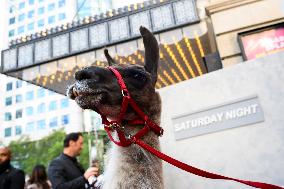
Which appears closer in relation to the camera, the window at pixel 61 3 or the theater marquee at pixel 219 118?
the theater marquee at pixel 219 118

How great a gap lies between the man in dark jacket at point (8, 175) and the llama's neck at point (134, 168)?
2.84 metres

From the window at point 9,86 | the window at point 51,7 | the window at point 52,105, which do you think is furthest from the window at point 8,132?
the window at point 51,7

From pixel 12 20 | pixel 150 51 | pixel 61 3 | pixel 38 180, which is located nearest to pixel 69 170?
pixel 38 180

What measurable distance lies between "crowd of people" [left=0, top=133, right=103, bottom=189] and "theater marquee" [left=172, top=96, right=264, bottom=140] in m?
2.05

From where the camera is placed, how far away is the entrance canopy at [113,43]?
13711 millimetres

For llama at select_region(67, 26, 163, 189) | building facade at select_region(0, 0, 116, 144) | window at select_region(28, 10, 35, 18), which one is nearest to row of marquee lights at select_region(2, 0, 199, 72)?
llama at select_region(67, 26, 163, 189)

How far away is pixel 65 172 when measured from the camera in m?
4.79

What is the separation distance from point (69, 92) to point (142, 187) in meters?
0.97

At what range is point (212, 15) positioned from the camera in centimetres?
961

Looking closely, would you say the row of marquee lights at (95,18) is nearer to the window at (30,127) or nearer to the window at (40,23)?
the window at (30,127)

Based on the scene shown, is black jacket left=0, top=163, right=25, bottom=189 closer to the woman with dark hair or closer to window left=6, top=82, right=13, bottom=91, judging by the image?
the woman with dark hair

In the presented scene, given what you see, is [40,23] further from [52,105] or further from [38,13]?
[52,105]

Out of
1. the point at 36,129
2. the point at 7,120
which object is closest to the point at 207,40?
the point at 36,129

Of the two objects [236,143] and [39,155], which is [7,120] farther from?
[236,143]
